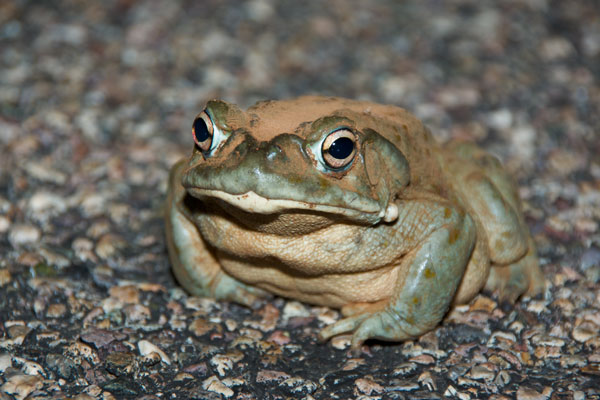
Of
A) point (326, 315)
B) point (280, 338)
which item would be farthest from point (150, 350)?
point (326, 315)

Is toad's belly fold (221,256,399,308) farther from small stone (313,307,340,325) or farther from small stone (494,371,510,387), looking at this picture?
small stone (494,371,510,387)

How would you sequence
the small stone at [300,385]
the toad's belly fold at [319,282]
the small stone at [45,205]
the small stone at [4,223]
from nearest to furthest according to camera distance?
the small stone at [300,385] < the toad's belly fold at [319,282] < the small stone at [4,223] < the small stone at [45,205]

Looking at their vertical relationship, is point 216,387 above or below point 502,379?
below

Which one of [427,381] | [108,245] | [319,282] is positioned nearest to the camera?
[427,381]

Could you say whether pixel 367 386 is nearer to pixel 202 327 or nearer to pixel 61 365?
pixel 202 327

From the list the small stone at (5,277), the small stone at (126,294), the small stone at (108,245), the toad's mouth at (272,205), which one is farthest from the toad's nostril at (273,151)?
the small stone at (5,277)

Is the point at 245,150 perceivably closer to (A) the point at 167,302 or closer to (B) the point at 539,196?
(A) the point at 167,302

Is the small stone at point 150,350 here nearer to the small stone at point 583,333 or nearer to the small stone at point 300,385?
the small stone at point 300,385

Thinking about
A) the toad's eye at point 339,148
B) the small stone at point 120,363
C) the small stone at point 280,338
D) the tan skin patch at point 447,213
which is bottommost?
the small stone at point 120,363
